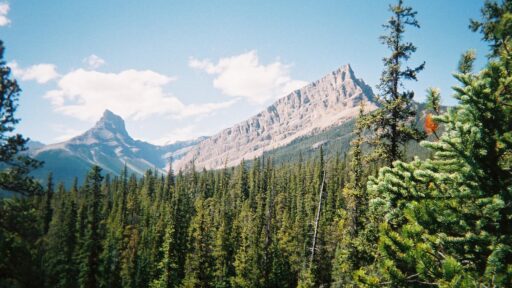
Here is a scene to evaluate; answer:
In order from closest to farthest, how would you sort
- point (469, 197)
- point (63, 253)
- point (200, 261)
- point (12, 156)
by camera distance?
point (469, 197) < point (12, 156) < point (200, 261) < point (63, 253)

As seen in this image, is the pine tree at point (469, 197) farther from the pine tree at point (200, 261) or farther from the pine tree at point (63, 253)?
the pine tree at point (63, 253)

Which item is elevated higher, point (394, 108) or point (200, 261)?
point (394, 108)

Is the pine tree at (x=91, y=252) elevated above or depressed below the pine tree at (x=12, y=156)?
below

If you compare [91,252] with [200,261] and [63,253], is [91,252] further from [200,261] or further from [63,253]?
[63,253]

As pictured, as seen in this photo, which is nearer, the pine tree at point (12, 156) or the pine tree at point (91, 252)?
the pine tree at point (12, 156)

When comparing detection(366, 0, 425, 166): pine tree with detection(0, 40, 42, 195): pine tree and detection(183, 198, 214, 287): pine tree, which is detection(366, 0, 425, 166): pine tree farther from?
detection(183, 198, 214, 287): pine tree

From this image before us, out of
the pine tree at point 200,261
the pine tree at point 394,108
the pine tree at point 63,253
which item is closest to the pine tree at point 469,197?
the pine tree at point 394,108

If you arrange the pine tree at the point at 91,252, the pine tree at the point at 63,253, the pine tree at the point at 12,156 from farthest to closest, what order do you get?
the pine tree at the point at 63,253, the pine tree at the point at 91,252, the pine tree at the point at 12,156

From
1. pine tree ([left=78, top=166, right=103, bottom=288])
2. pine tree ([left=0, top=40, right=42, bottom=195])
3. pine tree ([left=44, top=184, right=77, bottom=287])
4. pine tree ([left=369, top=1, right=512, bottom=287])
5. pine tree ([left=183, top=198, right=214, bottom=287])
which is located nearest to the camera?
pine tree ([left=369, top=1, right=512, bottom=287])

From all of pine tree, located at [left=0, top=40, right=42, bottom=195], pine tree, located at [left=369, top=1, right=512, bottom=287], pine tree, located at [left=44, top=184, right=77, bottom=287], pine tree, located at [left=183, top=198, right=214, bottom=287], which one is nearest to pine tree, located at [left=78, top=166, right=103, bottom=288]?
pine tree, located at [left=44, top=184, right=77, bottom=287]

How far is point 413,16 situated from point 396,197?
13.5 m

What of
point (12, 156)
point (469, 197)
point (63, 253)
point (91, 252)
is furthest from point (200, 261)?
point (469, 197)

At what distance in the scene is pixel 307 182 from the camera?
89750mm

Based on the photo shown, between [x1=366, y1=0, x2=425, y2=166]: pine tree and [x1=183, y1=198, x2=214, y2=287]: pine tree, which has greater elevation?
[x1=366, y1=0, x2=425, y2=166]: pine tree
